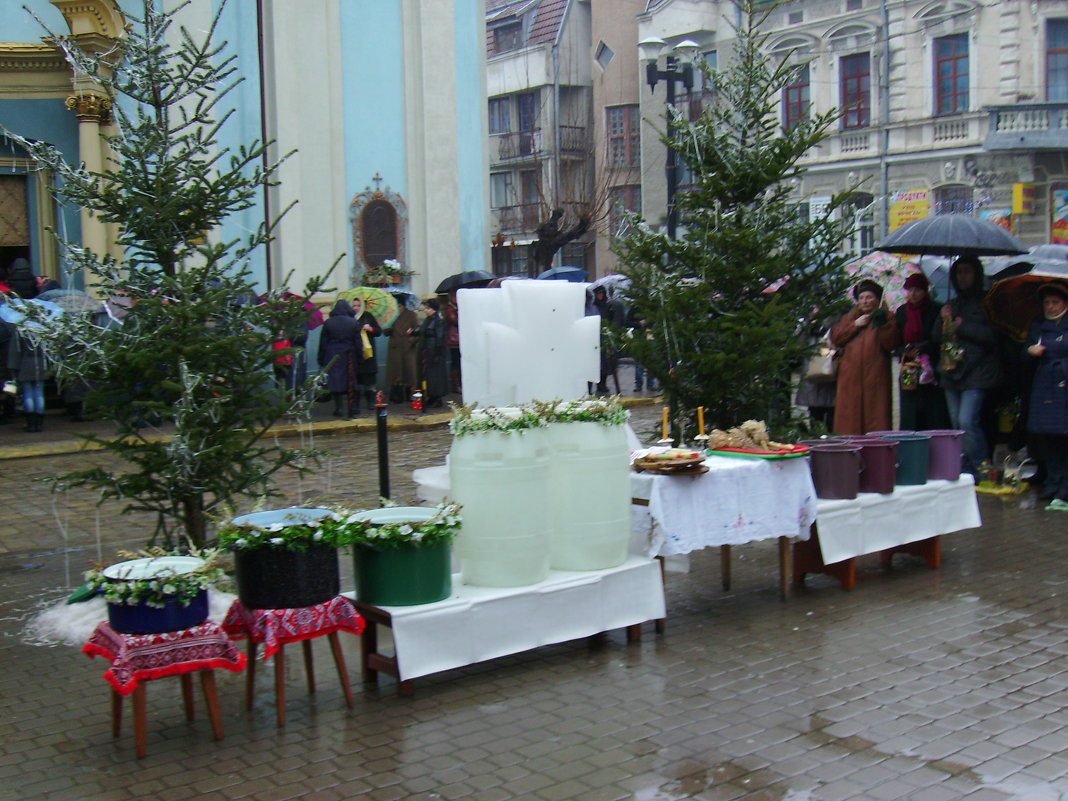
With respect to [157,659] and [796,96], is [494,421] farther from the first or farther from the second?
[796,96]

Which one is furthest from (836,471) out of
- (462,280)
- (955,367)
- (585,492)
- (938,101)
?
(938,101)

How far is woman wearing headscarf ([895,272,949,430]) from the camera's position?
1111 cm

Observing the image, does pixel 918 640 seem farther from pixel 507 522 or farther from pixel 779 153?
pixel 779 153

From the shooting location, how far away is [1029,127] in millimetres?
31656

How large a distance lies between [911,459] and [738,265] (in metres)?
1.90

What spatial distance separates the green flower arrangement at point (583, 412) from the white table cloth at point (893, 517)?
5.83ft

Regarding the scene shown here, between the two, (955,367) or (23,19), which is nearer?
(955,367)

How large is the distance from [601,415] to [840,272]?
11.7 feet

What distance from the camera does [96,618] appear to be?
7363 millimetres

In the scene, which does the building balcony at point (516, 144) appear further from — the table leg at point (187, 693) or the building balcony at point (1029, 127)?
the table leg at point (187, 693)

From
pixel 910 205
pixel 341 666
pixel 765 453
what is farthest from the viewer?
pixel 910 205

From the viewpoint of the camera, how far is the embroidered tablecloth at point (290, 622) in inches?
215

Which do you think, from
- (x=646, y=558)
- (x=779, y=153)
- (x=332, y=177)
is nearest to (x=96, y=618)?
(x=646, y=558)

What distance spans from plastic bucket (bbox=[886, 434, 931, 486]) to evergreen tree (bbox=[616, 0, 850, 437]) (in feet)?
3.30
